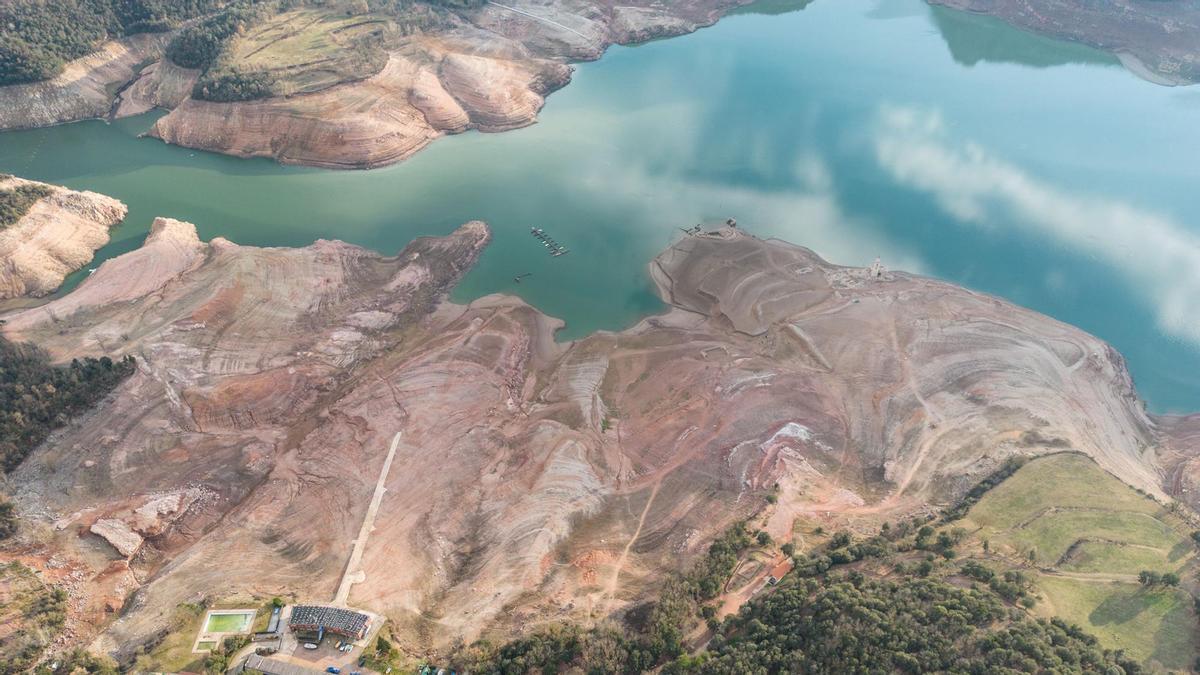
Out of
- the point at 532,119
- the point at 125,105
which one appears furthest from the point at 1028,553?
the point at 125,105

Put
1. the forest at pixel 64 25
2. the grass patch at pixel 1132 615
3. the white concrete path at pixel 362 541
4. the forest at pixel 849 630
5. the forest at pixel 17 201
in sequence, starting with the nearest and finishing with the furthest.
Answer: the forest at pixel 849 630, the grass patch at pixel 1132 615, the white concrete path at pixel 362 541, the forest at pixel 17 201, the forest at pixel 64 25

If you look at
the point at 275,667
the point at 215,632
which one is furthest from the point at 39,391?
the point at 275,667

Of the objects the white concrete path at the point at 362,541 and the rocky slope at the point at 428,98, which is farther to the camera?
the rocky slope at the point at 428,98

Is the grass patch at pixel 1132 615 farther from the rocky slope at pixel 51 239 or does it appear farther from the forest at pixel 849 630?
the rocky slope at pixel 51 239

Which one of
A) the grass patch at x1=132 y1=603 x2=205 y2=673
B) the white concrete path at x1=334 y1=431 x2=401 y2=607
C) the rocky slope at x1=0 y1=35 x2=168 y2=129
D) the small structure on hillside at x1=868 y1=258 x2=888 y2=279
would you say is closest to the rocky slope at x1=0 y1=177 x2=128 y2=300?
the rocky slope at x1=0 y1=35 x2=168 y2=129

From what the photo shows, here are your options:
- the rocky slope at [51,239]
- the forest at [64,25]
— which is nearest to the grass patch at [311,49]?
the forest at [64,25]

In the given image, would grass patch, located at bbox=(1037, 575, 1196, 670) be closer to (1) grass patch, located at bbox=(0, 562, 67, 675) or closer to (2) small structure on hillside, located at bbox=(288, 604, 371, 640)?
(2) small structure on hillside, located at bbox=(288, 604, 371, 640)

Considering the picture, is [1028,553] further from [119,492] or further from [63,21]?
[63,21]
